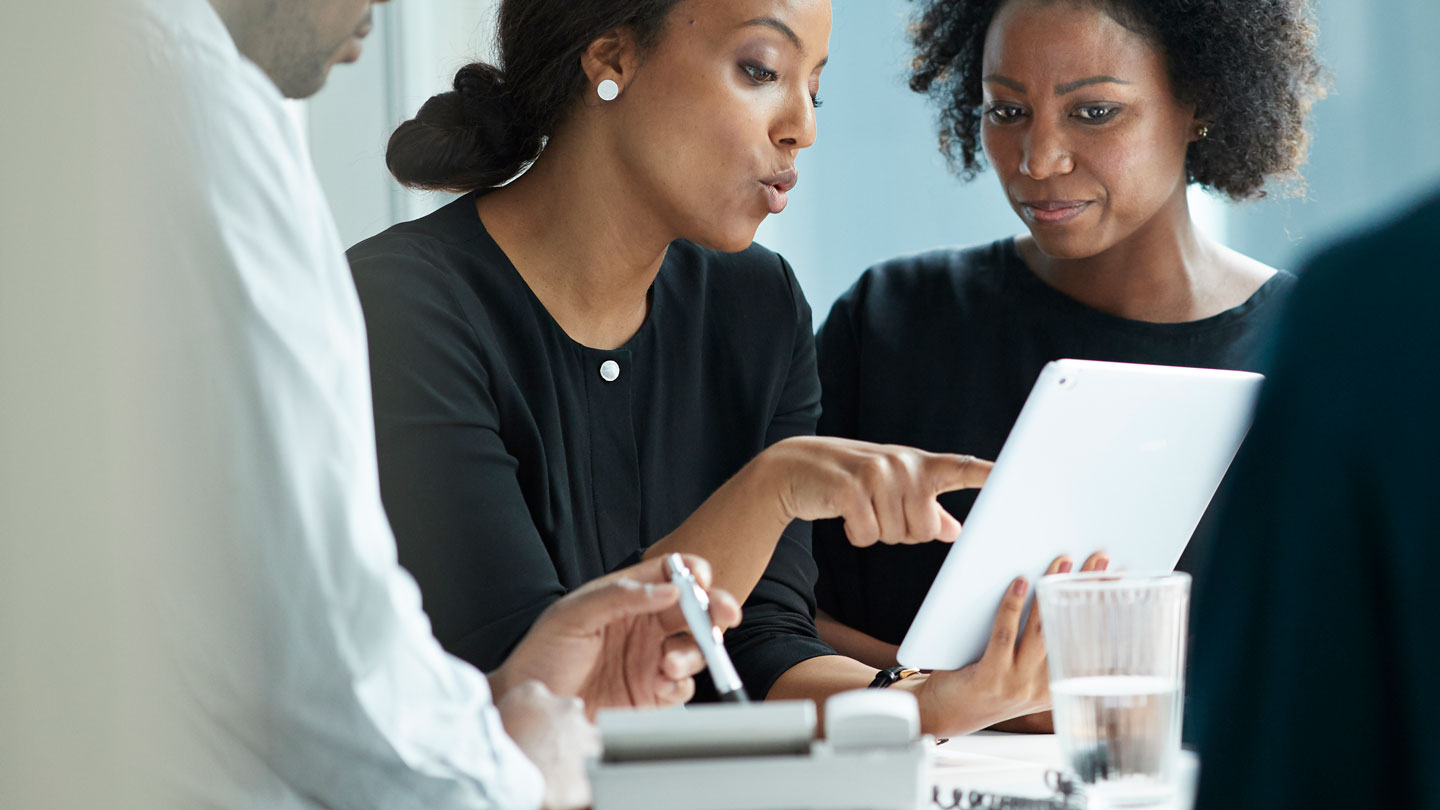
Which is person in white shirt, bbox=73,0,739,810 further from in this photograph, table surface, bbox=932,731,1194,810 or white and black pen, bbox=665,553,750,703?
table surface, bbox=932,731,1194,810

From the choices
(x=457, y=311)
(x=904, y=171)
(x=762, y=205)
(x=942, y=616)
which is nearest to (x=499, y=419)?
(x=457, y=311)

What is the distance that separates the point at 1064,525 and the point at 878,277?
836 mm

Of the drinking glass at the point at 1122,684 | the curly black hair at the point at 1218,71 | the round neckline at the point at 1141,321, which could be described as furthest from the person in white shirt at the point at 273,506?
the curly black hair at the point at 1218,71

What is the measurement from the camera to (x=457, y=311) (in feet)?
4.10

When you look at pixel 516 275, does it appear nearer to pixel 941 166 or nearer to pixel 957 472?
pixel 957 472

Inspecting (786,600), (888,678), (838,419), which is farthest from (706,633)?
(838,419)

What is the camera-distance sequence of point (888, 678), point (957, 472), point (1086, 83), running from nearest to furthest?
1. point (957, 472)
2. point (888, 678)
3. point (1086, 83)

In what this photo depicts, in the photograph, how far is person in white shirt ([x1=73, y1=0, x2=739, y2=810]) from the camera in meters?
0.68

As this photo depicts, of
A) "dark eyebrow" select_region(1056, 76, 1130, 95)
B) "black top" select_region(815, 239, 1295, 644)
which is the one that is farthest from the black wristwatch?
"dark eyebrow" select_region(1056, 76, 1130, 95)

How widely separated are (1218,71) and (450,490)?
1.12m

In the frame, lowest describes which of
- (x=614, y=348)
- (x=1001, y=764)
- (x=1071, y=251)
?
(x=1001, y=764)

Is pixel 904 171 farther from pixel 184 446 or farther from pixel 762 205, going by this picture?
pixel 184 446

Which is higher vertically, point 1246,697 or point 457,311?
point 457,311

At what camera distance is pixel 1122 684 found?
2.83 ft
